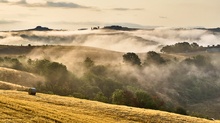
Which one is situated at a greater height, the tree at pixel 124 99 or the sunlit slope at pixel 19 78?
the sunlit slope at pixel 19 78

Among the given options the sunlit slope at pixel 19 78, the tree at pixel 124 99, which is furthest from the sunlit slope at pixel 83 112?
the sunlit slope at pixel 19 78

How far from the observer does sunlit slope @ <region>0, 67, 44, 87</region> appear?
150m

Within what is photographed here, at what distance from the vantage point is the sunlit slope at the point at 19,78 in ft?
494

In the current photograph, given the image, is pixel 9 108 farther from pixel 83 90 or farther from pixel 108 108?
pixel 83 90

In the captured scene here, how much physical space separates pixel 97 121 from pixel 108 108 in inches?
696

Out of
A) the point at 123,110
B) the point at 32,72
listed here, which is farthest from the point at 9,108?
the point at 32,72

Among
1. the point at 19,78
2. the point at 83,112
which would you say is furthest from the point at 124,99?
the point at 19,78

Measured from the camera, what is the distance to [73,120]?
56.3m

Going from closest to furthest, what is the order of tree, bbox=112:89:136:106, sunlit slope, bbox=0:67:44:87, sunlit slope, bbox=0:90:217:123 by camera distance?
sunlit slope, bbox=0:90:217:123
tree, bbox=112:89:136:106
sunlit slope, bbox=0:67:44:87

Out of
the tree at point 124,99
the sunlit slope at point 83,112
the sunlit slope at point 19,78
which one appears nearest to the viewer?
the sunlit slope at point 83,112

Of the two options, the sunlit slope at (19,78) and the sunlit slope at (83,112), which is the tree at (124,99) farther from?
the sunlit slope at (19,78)

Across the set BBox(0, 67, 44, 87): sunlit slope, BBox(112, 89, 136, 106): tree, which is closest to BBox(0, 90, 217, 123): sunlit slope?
BBox(112, 89, 136, 106): tree

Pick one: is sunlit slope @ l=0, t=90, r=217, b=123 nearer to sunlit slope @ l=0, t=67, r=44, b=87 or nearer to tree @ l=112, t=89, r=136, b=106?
tree @ l=112, t=89, r=136, b=106

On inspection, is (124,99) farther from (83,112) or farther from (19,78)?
(19,78)
